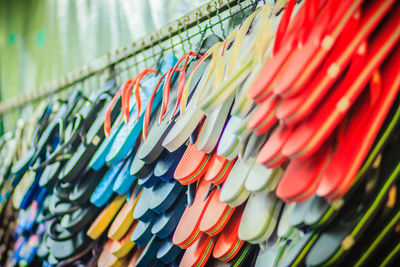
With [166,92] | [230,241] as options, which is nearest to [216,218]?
[230,241]

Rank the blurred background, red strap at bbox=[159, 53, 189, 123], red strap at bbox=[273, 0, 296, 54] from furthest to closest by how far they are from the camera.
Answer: the blurred background
red strap at bbox=[159, 53, 189, 123]
red strap at bbox=[273, 0, 296, 54]

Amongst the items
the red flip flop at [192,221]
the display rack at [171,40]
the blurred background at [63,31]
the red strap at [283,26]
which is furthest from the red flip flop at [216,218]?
the blurred background at [63,31]

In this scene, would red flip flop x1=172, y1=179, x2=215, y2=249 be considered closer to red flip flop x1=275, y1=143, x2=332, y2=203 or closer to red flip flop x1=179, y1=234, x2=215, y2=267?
red flip flop x1=179, y1=234, x2=215, y2=267

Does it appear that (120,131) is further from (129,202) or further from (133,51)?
(133,51)

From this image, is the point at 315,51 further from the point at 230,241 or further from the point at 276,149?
the point at 230,241

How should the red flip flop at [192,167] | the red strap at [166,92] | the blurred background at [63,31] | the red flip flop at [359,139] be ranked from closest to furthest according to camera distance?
the red flip flop at [359,139], the red flip flop at [192,167], the red strap at [166,92], the blurred background at [63,31]

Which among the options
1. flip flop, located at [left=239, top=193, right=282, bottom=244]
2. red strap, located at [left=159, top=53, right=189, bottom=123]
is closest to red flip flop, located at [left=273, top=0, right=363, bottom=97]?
flip flop, located at [left=239, top=193, right=282, bottom=244]

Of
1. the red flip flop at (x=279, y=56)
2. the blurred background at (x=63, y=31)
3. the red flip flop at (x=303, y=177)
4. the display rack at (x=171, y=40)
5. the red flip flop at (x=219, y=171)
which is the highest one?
the blurred background at (x=63, y=31)

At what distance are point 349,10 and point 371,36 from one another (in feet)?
0.17

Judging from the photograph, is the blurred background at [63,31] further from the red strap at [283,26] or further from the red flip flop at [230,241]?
the red flip flop at [230,241]

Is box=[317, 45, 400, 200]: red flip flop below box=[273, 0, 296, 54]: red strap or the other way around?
below

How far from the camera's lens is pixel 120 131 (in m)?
0.84

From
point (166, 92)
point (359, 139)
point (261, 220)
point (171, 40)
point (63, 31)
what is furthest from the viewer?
point (63, 31)

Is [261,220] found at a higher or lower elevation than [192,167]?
lower
